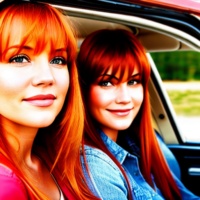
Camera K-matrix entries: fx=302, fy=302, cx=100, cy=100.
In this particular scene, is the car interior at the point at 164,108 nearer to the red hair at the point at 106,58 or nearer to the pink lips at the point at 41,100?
the red hair at the point at 106,58

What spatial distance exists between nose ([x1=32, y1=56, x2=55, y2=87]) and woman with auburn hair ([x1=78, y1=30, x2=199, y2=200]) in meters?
0.57

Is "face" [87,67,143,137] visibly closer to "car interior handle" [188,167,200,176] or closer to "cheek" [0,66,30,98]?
"cheek" [0,66,30,98]

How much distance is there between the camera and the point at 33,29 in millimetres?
1190

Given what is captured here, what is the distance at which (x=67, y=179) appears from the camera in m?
1.54

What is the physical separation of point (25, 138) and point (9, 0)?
23.7 inches

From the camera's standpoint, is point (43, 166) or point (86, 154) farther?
point (86, 154)

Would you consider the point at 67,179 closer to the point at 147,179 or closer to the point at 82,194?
the point at 82,194

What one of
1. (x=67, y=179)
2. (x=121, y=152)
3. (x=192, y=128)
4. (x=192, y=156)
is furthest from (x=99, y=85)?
(x=192, y=128)

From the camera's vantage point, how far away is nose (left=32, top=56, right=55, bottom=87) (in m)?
1.17

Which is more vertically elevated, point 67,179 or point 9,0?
point 9,0

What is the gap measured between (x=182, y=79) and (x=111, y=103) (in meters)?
12.0

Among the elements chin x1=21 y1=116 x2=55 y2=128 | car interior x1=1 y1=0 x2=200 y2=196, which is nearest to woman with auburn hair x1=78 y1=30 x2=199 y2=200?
car interior x1=1 y1=0 x2=200 y2=196

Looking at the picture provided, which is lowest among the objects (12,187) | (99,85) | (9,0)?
(12,187)

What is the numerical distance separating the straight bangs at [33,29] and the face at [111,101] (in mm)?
472
